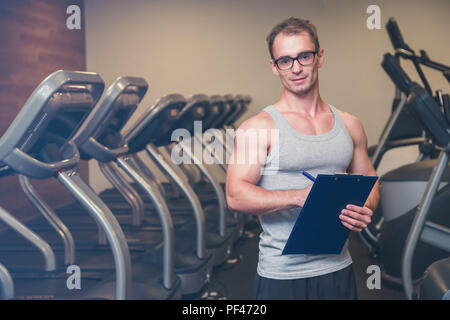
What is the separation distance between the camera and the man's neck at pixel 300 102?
1.53m

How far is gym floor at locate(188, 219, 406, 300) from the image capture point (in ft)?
10.2

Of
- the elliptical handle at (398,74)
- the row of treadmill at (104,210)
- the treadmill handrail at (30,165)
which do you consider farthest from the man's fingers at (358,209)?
the elliptical handle at (398,74)

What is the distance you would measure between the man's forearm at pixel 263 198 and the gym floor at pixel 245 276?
5.56ft

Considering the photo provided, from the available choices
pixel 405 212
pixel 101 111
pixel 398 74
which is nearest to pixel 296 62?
pixel 101 111

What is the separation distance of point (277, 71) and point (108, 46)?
5.56 meters

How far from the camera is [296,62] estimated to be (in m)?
1.44

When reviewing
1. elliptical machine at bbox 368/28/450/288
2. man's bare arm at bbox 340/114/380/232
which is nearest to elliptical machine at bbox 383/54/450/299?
elliptical machine at bbox 368/28/450/288

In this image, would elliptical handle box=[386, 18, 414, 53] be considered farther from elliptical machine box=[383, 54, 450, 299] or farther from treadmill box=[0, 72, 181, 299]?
treadmill box=[0, 72, 181, 299]

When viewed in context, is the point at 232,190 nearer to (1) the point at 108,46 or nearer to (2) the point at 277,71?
(2) the point at 277,71

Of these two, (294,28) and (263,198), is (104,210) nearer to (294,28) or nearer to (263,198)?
(263,198)

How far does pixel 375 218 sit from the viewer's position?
421cm

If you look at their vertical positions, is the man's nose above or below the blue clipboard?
above

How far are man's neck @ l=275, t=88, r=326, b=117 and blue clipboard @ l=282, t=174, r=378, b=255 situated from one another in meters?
0.29

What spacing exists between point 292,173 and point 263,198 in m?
0.11
